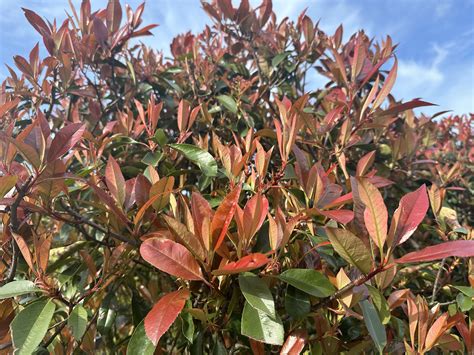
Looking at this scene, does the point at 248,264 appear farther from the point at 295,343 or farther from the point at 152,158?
the point at 152,158

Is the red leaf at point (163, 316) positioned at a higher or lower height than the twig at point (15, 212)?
lower

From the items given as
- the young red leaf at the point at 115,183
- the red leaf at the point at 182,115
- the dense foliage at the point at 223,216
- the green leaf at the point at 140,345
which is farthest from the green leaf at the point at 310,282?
the red leaf at the point at 182,115

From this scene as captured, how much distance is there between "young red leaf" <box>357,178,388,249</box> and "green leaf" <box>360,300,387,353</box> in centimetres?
18

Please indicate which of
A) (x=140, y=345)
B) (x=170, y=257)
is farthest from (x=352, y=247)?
(x=140, y=345)

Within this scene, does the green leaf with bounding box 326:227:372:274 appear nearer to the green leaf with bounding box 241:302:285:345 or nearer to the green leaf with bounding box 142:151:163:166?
the green leaf with bounding box 241:302:285:345

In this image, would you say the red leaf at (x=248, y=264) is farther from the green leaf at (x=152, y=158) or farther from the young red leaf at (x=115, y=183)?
the green leaf at (x=152, y=158)

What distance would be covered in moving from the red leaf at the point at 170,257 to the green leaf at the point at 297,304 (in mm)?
234

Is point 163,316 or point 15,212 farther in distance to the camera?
point 15,212

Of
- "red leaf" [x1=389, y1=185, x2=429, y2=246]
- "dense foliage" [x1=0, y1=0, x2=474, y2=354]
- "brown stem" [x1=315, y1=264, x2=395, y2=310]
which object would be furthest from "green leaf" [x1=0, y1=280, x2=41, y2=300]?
"red leaf" [x1=389, y1=185, x2=429, y2=246]

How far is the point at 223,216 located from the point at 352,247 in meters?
0.25

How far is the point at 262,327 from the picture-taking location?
748 millimetres

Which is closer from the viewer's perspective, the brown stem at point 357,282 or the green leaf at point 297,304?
the brown stem at point 357,282

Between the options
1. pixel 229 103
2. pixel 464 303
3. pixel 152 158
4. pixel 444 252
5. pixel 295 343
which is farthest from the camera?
pixel 229 103

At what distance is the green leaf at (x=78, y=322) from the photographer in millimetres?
861
